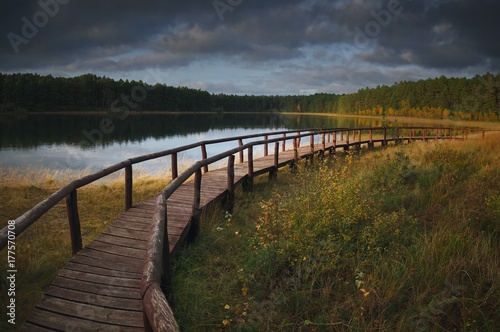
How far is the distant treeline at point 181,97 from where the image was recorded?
70.3m

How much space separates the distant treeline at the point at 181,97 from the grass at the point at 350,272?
57.8 m

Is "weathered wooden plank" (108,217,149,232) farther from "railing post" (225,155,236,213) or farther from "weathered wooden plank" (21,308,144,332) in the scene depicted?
"railing post" (225,155,236,213)

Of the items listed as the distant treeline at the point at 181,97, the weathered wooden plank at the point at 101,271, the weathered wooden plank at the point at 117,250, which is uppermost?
the distant treeline at the point at 181,97

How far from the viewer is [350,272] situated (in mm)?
3588

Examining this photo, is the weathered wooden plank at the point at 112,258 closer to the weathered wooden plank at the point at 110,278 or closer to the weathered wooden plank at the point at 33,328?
the weathered wooden plank at the point at 110,278

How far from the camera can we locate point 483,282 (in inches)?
124

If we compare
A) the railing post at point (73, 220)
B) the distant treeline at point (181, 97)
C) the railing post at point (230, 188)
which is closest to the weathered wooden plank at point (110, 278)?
the railing post at point (73, 220)

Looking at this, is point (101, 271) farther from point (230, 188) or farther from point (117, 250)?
point (230, 188)

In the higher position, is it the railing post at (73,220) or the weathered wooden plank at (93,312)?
the railing post at (73,220)

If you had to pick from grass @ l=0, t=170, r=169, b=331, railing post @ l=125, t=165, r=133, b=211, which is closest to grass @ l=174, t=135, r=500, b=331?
railing post @ l=125, t=165, r=133, b=211

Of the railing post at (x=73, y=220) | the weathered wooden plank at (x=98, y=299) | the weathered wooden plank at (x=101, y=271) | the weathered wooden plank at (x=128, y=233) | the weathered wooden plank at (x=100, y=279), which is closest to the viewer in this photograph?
the weathered wooden plank at (x=98, y=299)

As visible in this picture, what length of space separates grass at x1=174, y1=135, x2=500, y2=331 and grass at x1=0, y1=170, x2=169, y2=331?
1.71m

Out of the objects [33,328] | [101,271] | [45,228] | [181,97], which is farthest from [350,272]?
[181,97]

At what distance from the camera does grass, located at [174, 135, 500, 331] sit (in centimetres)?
286
